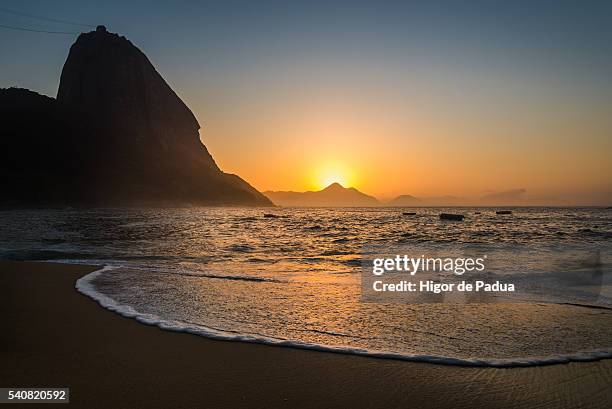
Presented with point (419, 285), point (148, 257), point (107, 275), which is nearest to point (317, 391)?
point (419, 285)

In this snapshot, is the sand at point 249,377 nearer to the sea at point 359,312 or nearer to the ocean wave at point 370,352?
the ocean wave at point 370,352

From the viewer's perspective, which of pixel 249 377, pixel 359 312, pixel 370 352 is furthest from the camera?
pixel 359 312

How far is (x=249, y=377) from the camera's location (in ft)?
15.3

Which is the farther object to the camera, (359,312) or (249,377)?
(359,312)

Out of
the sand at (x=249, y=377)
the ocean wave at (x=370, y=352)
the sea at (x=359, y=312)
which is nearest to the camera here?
the sand at (x=249, y=377)

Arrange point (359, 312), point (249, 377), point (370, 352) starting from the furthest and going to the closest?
1. point (359, 312)
2. point (370, 352)
3. point (249, 377)

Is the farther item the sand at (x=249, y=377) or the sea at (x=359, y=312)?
the sea at (x=359, y=312)

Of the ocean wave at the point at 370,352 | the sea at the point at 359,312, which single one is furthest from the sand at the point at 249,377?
the sea at the point at 359,312

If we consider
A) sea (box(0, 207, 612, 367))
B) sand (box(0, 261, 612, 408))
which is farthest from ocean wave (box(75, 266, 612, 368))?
sand (box(0, 261, 612, 408))

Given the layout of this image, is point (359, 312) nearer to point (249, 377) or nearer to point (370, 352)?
point (370, 352)

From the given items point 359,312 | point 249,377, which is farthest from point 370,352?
point 359,312

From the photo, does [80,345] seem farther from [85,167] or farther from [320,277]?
[85,167]

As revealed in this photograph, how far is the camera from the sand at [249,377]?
162 inches

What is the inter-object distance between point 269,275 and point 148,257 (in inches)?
301
